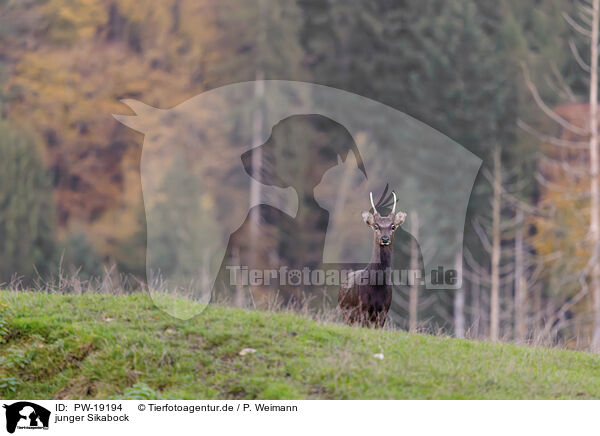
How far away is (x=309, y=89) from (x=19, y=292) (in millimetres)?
29237

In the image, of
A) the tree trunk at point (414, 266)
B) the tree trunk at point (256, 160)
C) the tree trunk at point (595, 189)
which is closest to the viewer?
the tree trunk at point (595, 189)

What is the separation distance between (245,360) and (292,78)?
3292cm

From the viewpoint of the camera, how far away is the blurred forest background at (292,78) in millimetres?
38969

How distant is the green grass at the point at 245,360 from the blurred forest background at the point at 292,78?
22.8 meters

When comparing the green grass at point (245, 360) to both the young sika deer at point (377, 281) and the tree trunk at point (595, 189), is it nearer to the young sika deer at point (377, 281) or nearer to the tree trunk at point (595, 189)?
the young sika deer at point (377, 281)

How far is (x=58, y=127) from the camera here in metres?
44.0

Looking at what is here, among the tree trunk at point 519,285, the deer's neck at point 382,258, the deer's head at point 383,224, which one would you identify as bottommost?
the tree trunk at point 519,285

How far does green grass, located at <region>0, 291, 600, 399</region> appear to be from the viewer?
989 centimetres

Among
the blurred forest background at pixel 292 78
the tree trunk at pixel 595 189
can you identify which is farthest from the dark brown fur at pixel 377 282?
the blurred forest background at pixel 292 78

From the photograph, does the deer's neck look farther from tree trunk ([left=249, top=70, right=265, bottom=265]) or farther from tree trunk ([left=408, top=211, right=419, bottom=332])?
tree trunk ([left=249, top=70, right=265, bottom=265])

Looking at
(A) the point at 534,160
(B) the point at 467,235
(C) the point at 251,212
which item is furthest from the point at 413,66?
(C) the point at 251,212

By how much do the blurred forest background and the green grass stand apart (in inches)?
897
